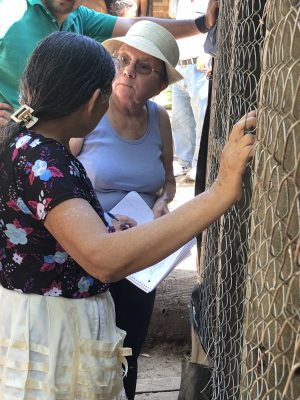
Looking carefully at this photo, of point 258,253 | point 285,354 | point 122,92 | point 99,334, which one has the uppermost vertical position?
point 122,92

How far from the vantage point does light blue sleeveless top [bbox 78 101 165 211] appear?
95.3 inches

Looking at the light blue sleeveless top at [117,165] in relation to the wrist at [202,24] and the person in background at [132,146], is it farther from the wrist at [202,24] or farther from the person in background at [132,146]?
the wrist at [202,24]

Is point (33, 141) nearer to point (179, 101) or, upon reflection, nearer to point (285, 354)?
point (285, 354)

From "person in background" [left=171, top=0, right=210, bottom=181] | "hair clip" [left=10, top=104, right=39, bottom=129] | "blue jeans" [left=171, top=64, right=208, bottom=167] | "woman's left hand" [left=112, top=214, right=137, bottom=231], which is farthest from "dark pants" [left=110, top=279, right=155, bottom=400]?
"blue jeans" [left=171, top=64, right=208, bottom=167]

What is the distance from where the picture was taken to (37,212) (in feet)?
4.67

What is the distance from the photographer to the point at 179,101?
5859 millimetres

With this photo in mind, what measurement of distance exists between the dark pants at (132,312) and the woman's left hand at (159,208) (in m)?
0.29

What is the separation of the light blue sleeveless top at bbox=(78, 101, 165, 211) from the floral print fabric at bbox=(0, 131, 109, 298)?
0.75 meters

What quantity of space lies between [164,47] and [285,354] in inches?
65.9

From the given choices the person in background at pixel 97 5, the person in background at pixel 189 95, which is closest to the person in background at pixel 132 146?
the person in background at pixel 189 95

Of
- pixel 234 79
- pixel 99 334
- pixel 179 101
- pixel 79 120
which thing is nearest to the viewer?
pixel 79 120

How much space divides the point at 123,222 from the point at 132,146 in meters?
0.41

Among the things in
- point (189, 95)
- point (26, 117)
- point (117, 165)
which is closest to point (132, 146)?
point (117, 165)

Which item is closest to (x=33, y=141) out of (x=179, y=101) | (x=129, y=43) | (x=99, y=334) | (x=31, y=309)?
(x=31, y=309)
